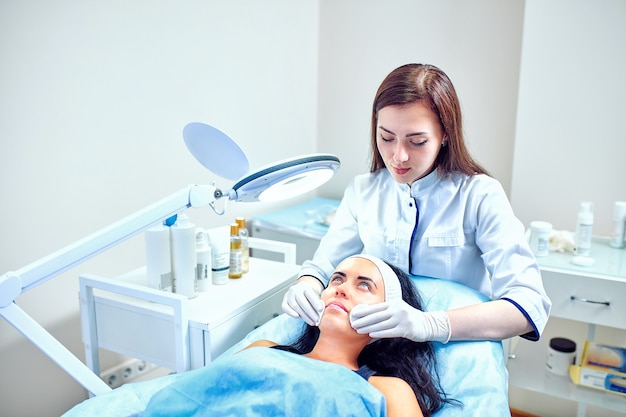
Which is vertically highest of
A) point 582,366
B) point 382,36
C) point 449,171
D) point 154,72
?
point 382,36

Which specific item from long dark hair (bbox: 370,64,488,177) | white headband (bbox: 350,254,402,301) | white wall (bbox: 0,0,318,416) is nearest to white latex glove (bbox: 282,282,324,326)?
white headband (bbox: 350,254,402,301)

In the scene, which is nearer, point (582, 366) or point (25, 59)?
point (25, 59)

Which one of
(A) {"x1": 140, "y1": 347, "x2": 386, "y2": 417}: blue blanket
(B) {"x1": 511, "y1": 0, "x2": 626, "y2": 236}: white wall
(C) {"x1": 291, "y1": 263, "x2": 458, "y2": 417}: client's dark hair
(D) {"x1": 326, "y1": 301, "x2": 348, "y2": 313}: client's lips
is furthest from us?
(B) {"x1": 511, "y1": 0, "x2": 626, "y2": 236}: white wall

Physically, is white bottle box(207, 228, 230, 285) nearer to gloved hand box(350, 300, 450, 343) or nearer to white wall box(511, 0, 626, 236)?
gloved hand box(350, 300, 450, 343)

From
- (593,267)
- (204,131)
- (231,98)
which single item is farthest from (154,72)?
(593,267)

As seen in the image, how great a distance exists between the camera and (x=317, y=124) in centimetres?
281

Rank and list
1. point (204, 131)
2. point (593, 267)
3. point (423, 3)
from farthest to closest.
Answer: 1. point (423, 3)
2. point (593, 267)
3. point (204, 131)

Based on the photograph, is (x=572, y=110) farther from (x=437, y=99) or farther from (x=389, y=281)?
(x=389, y=281)

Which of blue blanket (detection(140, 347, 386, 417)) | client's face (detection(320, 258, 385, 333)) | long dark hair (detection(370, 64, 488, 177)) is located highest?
long dark hair (detection(370, 64, 488, 177))

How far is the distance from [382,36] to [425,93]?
1.42 meters

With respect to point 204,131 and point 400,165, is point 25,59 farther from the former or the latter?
point 400,165

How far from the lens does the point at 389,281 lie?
3.90 feet

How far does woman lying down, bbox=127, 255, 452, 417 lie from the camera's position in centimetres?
90

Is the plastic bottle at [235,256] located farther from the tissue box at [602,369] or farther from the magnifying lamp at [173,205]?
the tissue box at [602,369]
